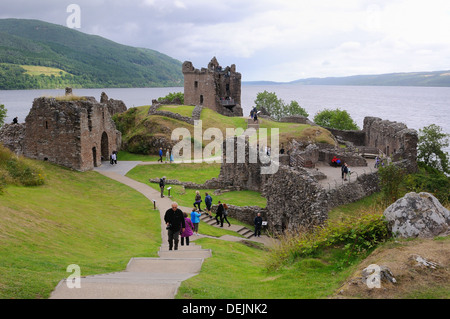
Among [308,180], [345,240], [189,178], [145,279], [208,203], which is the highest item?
[308,180]

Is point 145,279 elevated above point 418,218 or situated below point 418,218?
below

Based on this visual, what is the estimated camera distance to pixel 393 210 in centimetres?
1134

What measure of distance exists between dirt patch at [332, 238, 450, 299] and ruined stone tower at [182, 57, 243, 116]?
59.9 meters

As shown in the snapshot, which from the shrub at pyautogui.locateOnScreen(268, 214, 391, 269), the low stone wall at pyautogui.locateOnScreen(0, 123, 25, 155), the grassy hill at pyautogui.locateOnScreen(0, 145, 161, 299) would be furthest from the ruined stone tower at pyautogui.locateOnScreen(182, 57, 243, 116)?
the shrub at pyautogui.locateOnScreen(268, 214, 391, 269)

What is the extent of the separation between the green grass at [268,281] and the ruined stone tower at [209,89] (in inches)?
2236

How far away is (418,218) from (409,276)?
3.06 m

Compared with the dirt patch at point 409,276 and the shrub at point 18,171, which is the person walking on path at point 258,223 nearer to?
the dirt patch at point 409,276

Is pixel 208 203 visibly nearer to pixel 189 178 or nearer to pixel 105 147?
pixel 189 178

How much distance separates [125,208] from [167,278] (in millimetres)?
16366

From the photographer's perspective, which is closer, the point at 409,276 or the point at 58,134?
the point at 409,276

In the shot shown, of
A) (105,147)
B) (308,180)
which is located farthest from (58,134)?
(308,180)

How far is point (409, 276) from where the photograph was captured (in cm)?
841

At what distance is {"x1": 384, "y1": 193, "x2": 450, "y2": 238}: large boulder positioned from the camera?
35.6 feet
